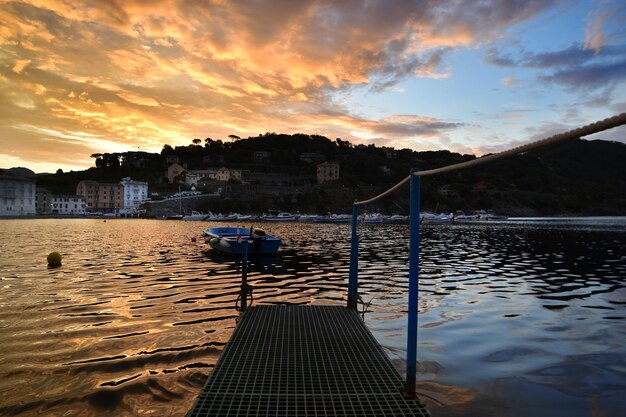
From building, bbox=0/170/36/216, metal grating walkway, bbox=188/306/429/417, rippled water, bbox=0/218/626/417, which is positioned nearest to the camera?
metal grating walkway, bbox=188/306/429/417

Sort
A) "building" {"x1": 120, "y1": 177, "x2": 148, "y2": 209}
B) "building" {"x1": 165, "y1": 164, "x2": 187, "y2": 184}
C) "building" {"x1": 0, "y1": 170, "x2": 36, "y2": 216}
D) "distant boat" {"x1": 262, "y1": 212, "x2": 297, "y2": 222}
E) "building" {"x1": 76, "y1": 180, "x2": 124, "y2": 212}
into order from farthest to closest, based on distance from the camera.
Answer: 1. "building" {"x1": 165, "y1": 164, "x2": 187, "y2": 184}
2. "building" {"x1": 76, "y1": 180, "x2": 124, "y2": 212}
3. "building" {"x1": 120, "y1": 177, "x2": 148, "y2": 209}
4. "building" {"x1": 0, "y1": 170, "x2": 36, "y2": 216}
5. "distant boat" {"x1": 262, "y1": 212, "x2": 297, "y2": 222}

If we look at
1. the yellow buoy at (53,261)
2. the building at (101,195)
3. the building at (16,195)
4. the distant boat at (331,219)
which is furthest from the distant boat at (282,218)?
the yellow buoy at (53,261)

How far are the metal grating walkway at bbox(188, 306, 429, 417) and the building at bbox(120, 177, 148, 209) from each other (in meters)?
165

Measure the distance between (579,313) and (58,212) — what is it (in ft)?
582

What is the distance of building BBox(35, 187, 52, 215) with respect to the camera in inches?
6004

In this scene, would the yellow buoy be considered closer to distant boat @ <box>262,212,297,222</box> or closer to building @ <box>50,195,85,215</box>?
distant boat @ <box>262,212,297,222</box>

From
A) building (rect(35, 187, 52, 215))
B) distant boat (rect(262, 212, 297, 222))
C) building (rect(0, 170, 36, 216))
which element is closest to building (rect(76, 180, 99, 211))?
building (rect(35, 187, 52, 215))

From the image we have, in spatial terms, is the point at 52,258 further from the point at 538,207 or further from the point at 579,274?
the point at 538,207

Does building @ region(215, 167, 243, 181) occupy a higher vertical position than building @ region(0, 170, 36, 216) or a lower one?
higher

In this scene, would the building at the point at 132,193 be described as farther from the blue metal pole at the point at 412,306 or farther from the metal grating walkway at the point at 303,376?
the blue metal pole at the point at 412,306

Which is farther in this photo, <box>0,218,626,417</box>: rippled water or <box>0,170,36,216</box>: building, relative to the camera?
<box>0,170,36,216</box>: building

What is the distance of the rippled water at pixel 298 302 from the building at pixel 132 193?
14937cm

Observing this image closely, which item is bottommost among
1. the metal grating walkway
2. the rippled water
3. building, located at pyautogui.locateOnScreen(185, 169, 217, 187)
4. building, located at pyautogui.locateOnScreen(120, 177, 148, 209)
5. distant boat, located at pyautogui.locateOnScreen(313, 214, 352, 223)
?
distant boat, located at pyautogui.locateOnScreen(313, 214, 352, 223)

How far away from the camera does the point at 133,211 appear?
Answer: 146m
